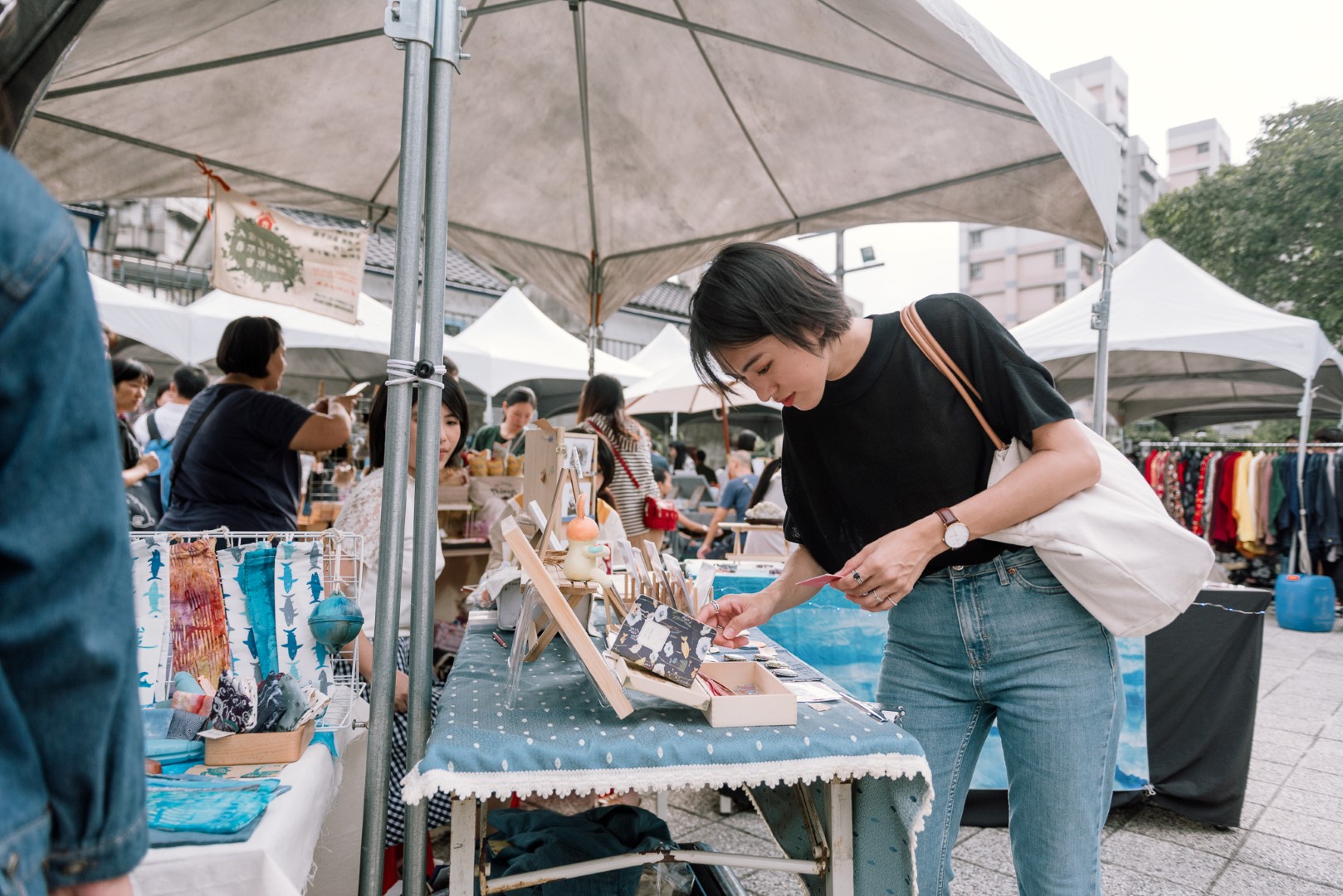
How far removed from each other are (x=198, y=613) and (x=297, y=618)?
0.67 ft

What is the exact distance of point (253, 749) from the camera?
59.2 inches

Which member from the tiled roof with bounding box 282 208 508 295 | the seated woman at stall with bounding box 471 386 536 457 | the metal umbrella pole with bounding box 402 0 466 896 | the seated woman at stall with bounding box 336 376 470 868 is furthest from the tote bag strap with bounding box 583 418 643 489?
the tiled roof with bounding box 282 208 508 295

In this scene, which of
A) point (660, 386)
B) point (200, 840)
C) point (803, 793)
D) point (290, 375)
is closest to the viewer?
point (200, 840)

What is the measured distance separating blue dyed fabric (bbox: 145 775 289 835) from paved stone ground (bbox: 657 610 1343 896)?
5.85 feet

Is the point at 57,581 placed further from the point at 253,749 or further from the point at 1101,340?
the point at 1101,340

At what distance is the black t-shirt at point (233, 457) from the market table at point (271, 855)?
1.24 m

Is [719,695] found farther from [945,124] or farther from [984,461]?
[945,124]

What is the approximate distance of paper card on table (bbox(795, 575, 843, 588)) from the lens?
1423 millimetres

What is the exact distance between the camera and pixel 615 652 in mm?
1430

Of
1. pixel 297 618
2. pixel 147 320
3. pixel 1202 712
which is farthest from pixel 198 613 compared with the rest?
pixel 147 320

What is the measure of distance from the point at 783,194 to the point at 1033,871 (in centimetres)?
288

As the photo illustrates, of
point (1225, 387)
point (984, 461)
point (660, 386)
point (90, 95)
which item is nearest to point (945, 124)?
point (984, 461)

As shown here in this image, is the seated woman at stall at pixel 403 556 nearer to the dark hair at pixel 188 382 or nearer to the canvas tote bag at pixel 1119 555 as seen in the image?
the canvas tote bag at pixel 1119 555

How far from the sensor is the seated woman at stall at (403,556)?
78.0 inches
